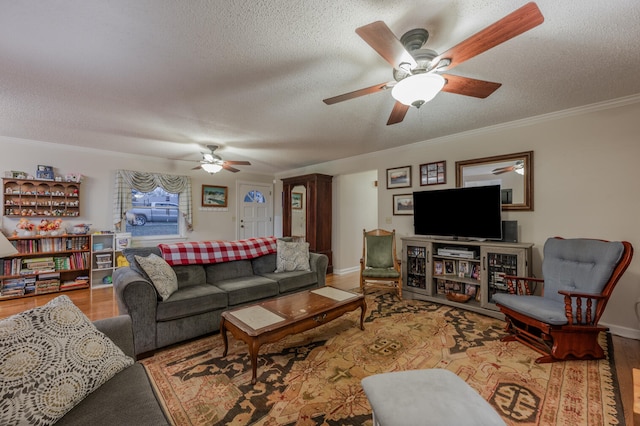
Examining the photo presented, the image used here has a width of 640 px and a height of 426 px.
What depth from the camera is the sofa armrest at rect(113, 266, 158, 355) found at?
2.21 m

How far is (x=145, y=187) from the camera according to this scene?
5.00m

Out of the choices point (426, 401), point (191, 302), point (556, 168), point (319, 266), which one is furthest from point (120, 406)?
point (556, 168)

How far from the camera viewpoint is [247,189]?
21.5 ft

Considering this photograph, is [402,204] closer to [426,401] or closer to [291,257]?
[291,257]

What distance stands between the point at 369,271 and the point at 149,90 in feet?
11.2

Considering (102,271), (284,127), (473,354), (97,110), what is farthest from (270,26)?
(102,271)

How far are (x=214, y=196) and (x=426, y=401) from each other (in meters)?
5.79

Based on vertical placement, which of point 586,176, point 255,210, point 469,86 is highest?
point 469,86

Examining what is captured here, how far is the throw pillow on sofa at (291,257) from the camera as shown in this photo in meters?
3.57

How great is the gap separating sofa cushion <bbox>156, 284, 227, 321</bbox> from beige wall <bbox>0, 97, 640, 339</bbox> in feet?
9.84

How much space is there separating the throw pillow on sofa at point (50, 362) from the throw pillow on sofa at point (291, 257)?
2.31 metres

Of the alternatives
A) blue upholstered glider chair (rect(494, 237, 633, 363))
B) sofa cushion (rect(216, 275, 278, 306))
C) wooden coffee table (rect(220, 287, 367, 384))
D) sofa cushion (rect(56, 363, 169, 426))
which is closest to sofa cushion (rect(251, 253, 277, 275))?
sofa cushion (rect(216, 275, 278, 306))

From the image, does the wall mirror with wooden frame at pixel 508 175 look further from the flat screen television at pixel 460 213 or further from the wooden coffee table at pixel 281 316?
the wooden coffee table at pixel 281 316

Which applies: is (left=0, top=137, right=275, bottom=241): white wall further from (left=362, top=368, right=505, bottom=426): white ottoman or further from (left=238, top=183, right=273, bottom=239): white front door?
(left=362, top=368, right=505, bottom=426): white ottoman
